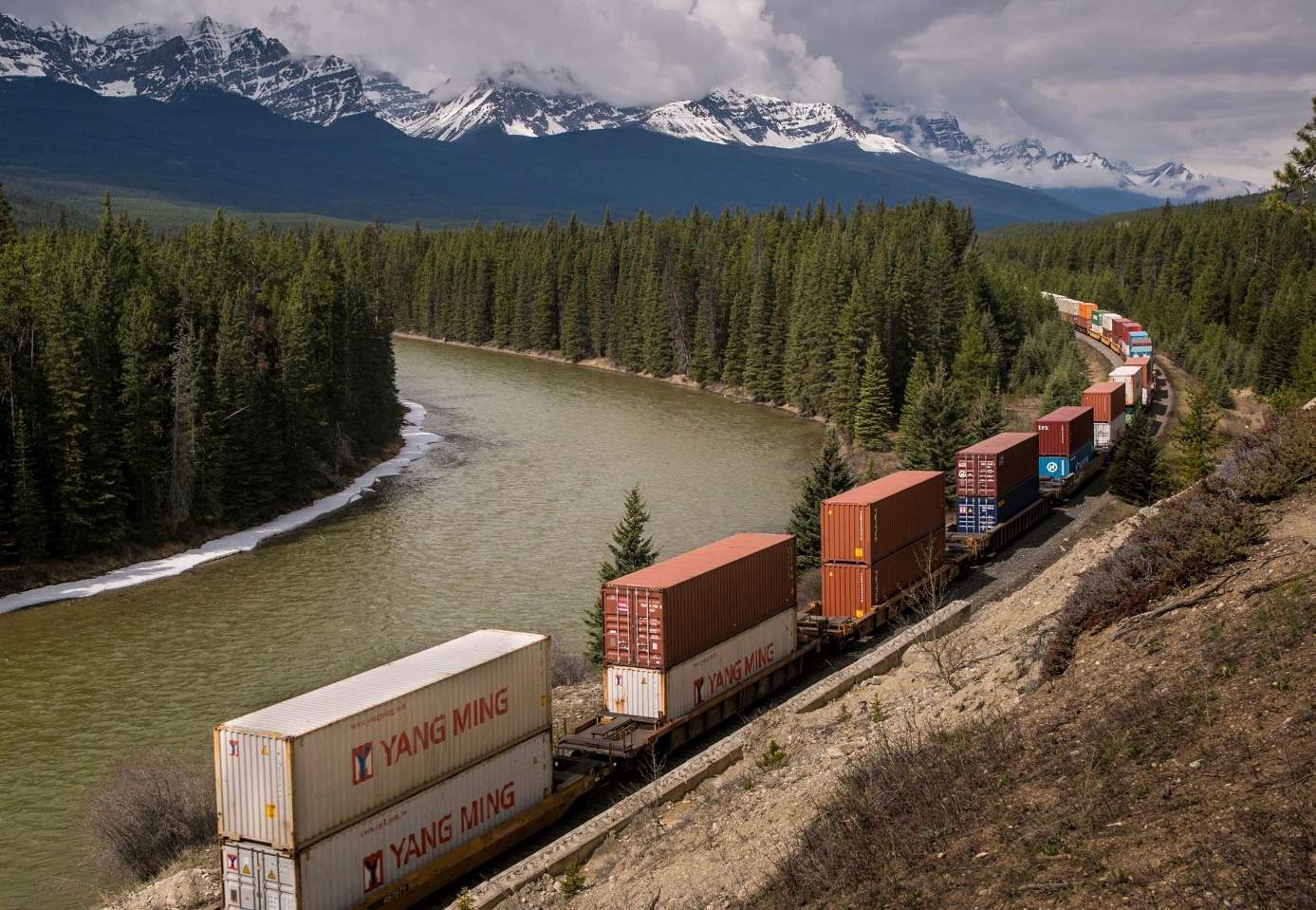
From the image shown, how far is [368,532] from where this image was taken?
55969 millimetres

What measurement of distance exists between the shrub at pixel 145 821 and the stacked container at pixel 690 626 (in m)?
9.06

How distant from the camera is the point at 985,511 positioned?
45688mm

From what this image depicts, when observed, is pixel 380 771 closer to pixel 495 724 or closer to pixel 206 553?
pixel 495 724

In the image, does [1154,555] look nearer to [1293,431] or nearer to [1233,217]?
[1293,431]

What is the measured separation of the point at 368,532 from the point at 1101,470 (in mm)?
36218

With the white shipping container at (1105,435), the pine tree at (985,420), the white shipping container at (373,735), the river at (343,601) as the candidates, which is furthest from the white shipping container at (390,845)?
the white shipping container at (1105,435)

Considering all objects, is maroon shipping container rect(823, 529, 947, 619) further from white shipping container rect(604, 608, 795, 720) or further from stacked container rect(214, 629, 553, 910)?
stacked container rect(214, 629, 553, 910)

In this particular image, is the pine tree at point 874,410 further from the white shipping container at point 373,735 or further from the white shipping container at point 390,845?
the white shipping container at point 373,735

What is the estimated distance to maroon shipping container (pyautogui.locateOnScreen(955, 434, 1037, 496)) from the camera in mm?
45469

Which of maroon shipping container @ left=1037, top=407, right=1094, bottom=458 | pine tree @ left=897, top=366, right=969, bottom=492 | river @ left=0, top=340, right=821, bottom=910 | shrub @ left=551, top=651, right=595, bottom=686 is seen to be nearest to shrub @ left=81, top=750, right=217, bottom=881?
river @ left=0, top=340, right=821, bottom=910

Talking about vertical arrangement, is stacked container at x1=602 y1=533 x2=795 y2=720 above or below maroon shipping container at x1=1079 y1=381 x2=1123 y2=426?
below

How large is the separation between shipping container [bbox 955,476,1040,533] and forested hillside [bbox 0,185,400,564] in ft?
109

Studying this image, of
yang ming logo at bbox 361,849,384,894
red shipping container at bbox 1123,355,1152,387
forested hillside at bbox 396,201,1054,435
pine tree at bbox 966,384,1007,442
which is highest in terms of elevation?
forested hillside at bbox 396,201,1054,435

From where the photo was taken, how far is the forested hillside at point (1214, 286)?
92.9 meters
